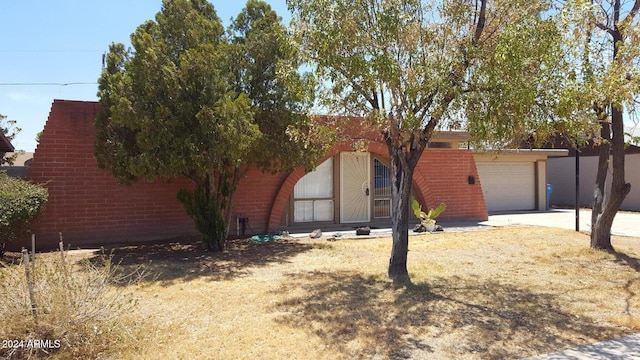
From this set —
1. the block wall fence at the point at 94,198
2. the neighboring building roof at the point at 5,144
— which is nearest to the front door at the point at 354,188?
the block wall fence at the point at 94,198

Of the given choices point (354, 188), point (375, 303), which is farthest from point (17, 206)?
point (354, 188)

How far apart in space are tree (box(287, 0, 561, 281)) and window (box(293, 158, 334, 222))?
685cm

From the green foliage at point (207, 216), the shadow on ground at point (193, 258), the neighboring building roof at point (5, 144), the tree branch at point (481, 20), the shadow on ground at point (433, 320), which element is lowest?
the shadow on ground at point (433, 320)

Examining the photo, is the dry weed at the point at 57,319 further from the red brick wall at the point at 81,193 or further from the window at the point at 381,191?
the window at the point at 381,191

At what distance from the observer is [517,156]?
20.8 meters

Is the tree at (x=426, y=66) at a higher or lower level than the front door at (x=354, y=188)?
higher

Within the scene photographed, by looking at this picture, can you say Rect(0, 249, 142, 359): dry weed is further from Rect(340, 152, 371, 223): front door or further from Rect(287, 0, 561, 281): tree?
Rect(340, 152, 371, 223): front door

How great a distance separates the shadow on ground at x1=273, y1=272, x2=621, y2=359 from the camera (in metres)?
4.91

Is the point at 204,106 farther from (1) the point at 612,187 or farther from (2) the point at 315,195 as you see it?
(1) the point at 612,187

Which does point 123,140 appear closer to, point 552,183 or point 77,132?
point 77,132

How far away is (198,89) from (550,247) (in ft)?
28.2

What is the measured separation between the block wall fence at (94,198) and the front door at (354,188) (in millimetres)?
2326

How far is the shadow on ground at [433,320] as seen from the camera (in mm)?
4906

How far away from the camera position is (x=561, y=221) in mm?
16750
